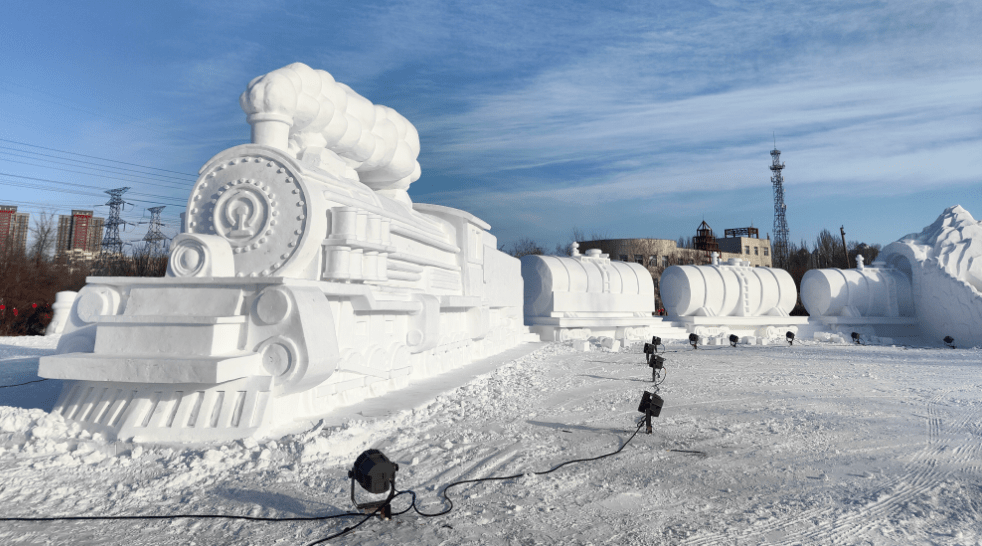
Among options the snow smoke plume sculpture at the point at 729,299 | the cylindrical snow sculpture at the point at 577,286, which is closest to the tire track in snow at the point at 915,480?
the cylindrical snow sculpture at the point at 577,286

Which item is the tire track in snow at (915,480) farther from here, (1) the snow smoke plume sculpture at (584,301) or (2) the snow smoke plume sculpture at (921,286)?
(2) the snow smoke plume sculpture at (921,286)

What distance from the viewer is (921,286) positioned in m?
17.2

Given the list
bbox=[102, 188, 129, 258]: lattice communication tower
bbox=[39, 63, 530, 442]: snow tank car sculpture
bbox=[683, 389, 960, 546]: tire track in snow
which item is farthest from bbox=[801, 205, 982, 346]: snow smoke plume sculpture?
bbox=[102, 188, 129, 258]: lattice communication tower

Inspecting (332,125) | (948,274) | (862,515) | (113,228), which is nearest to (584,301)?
(332,125)

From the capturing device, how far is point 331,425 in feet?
16.0

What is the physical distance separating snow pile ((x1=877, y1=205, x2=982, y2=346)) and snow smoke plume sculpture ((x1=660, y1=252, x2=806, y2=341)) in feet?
11.2

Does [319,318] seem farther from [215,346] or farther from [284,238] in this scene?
[284,238]

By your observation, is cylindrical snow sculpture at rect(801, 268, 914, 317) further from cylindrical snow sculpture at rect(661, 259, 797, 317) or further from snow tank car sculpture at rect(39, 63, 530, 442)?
snow tank car sculpture at rect(39, 63, 530, 442)

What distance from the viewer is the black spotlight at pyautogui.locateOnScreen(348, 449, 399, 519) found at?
111 inches

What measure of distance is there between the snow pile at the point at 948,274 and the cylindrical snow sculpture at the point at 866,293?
0.41 meters

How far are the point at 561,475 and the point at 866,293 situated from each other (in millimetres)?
18478

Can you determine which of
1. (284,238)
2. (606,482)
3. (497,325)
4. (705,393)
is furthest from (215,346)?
(497,325)

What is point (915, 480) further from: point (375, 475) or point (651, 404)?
Answer: point (375, 475)

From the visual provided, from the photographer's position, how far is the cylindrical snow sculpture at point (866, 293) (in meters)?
17.8
